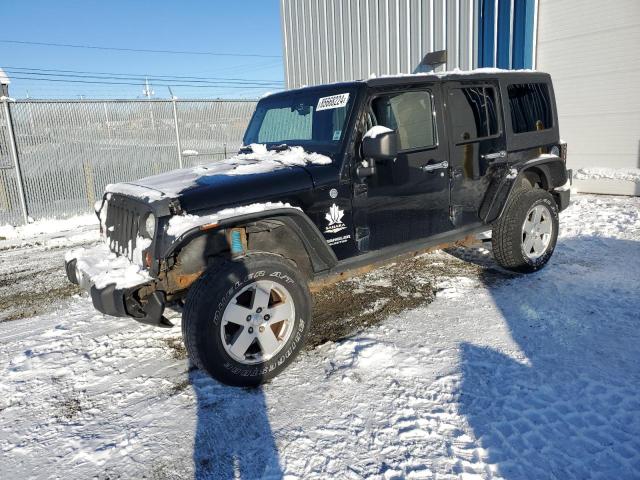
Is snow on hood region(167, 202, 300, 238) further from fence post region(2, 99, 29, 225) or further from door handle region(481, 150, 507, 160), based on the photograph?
fence post region(2, 99, 29, 225)

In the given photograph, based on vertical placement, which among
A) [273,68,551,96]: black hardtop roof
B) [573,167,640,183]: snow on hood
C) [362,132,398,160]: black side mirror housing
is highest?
[273,68,551,96]: black hardtop roof

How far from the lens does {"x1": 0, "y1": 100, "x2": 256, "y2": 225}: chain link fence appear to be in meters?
9.26

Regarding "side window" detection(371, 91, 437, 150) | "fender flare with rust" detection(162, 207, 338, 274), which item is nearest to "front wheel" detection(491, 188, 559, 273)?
"side window" detection(371, 91, 437, 150)

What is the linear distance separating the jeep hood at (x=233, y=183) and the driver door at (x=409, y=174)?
0.59 meters

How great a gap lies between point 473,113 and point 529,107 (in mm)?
960

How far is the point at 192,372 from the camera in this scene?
3.35 metres

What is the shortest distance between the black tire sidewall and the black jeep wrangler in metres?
0.02

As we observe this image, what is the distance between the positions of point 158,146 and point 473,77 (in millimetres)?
8605

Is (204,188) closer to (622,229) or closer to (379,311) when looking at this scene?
(379,311)

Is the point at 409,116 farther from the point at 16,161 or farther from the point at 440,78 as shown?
the point at 16,161

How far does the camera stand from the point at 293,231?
333 cm

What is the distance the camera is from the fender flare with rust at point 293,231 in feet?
9.39

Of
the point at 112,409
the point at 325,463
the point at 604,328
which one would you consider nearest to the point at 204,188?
the point at 112,409

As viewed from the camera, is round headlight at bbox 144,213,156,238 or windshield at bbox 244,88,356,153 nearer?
round headlight at bbox 144,213,156,238
